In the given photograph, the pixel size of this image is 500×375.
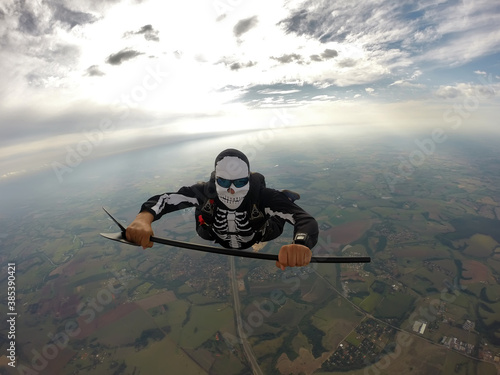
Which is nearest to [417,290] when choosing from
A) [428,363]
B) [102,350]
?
[428,363]

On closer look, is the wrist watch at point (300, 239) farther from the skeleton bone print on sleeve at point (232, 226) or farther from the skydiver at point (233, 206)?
the skeleton bone print on sleeve at point (232, 226)

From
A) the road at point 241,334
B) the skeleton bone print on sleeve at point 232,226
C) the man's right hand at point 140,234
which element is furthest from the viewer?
the road at point 241,334

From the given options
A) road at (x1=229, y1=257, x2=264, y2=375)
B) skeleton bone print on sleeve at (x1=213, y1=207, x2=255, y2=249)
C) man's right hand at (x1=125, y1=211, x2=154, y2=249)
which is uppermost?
man's right hand at (x1=125, y1=211, x2=154, y2=249)

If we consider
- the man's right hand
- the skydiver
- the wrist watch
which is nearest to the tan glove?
the wrist watch

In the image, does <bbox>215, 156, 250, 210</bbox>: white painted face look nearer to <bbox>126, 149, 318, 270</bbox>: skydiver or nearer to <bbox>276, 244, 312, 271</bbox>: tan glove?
<bbox>126, 149, 318, 270</bbox>: skydiver

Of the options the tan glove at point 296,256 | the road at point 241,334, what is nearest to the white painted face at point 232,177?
the tan glove at point 296,256

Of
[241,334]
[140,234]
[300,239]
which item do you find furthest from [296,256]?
[241,334]

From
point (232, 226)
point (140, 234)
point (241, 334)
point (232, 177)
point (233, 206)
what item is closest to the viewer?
point (140, 234)

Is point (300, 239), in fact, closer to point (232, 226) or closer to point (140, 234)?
point (232, 226)
